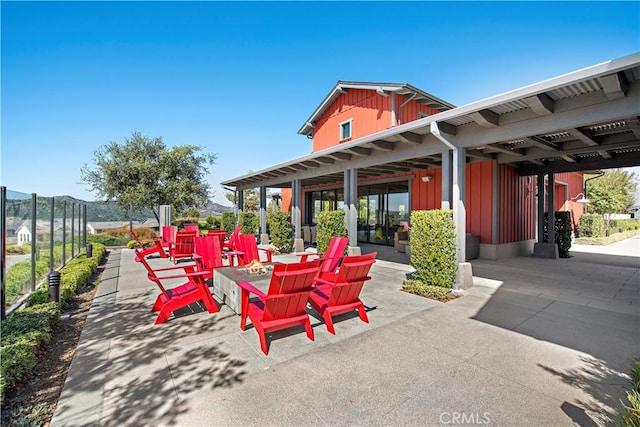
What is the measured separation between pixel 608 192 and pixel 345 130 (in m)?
17.7

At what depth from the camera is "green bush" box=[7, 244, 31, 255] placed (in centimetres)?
404

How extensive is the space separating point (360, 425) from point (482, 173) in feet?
29.4

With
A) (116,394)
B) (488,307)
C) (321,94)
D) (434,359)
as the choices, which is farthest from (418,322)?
(321,94)

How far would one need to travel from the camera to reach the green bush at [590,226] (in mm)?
15227

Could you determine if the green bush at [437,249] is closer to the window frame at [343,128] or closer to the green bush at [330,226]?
the green bush at [330,226]

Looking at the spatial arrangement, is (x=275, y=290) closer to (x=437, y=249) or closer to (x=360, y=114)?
(x=437, y=249)

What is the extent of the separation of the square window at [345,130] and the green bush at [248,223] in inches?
229

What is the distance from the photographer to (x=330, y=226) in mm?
8828

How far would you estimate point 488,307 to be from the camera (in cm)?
463

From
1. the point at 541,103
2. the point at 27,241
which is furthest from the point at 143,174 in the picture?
the point at 541,103

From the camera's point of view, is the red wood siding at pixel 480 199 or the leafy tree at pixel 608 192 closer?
A: the red wood siding at pixel 480 199

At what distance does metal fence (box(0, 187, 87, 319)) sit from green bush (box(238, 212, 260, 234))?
6.99 meters

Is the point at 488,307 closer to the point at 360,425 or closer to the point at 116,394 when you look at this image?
the point at 360,425

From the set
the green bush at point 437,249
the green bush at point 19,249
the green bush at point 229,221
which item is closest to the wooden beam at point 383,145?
the green bush at point 437,249
